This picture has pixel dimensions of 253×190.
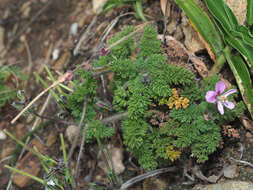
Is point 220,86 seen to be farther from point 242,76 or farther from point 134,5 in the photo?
point 134,5

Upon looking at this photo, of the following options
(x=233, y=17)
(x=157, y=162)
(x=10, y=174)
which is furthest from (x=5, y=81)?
(x=233, y=17)

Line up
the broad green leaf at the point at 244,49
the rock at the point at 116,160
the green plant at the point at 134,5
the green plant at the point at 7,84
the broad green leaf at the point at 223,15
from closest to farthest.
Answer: the broad green leaf at the point at 244,49 < the broad green leaf at the point at 223,15 < the rock at the point at 116,160 < the green plant at the point at 134,5 < the green plant at the point at 7,84

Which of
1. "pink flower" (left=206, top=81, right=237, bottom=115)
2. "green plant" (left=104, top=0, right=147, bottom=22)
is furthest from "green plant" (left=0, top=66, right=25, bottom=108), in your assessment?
"pink flower" (left=206, top=81, right=237, bottom=115)

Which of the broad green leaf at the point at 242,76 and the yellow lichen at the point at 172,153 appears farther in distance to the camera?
the broad green leaf at the point at 242,76

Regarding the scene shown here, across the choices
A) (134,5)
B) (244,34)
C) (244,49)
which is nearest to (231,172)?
(244,49)

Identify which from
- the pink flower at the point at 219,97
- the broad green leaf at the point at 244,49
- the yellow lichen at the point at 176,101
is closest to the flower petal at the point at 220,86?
the pink flower at the point at 219,97

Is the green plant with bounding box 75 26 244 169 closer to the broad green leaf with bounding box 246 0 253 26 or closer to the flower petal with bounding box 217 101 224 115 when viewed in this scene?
the flower petal with bounding box 217 101 224 115

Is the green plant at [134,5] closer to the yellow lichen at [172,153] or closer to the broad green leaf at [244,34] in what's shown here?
the broad green leaf at [244,34]
